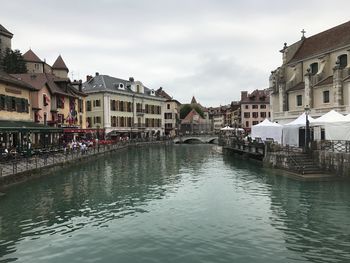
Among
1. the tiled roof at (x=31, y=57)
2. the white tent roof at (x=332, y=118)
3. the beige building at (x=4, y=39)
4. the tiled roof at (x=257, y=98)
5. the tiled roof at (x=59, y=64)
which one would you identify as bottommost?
the white tent roof at (x=332, y=118)

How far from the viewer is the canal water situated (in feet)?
41.7

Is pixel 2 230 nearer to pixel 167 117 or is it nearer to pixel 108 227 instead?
pixel 108 227

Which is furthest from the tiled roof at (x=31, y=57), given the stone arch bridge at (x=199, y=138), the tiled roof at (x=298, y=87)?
the tiled roof at (x=298, y=87)

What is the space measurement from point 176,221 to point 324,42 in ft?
142

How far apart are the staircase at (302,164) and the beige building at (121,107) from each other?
172 ft

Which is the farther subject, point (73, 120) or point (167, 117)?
point (167, 117)

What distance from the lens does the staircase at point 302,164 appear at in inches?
1124

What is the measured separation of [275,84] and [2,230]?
49356 mm

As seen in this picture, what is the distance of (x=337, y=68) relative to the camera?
4072cm

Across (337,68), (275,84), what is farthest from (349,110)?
(275,84)

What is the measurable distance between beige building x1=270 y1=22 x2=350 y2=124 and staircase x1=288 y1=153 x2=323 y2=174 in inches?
512

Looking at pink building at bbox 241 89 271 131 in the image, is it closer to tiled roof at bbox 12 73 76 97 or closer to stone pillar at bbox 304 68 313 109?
tiled roof at bbox 12 73 76 97

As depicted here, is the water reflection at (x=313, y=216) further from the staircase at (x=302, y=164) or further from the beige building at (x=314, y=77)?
the beige building at (x=314, y=77)

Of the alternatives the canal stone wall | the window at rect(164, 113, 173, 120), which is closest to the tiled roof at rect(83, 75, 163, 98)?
the window at rect(164, 113, 173, 120)
